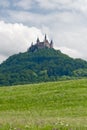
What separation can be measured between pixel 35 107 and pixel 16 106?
9.51ft

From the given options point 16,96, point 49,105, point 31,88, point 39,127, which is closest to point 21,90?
point 31,88

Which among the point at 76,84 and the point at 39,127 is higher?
the point at 76,84

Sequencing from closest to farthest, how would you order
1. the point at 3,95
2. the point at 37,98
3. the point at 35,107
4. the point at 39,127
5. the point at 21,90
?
1. the point at 39,127
2. the point at 35,107
3. the point at 37,98
4. the point at 3,95
5. the point at 21,90

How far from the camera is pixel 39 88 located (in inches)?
2087

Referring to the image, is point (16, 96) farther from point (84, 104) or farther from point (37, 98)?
point (84, 104)

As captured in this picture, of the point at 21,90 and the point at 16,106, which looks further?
the point at 21,90

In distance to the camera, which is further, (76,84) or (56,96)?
(76,84)

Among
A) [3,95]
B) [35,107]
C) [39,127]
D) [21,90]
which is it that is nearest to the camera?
[39,127]

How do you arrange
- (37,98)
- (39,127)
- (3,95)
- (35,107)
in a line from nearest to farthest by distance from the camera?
(39,127) < (35,107) < (37,98) < (3,95)

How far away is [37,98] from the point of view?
45031 millimetres

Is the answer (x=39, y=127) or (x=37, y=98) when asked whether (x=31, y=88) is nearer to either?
(x=37, y=98)

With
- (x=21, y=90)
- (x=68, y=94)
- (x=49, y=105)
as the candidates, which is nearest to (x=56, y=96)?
(x=68, y=94)

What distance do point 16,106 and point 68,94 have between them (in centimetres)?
760

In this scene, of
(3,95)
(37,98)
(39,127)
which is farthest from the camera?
(3,95)
